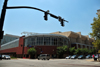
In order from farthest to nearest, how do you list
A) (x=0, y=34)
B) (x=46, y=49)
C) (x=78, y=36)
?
(x=78, y=36) → (x=46, y=49) → (x=0, y=34)

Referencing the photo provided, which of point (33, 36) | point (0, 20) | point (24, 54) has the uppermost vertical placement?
point (33, 36)

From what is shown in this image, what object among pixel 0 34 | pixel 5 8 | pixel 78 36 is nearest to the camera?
pixel 0 34

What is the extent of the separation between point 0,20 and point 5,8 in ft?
3.62

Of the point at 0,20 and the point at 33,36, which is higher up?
the point at 33,36

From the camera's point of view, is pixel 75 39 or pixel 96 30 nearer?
pixel 96 30

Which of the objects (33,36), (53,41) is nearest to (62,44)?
(53,41)

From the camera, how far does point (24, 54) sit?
2357 inches

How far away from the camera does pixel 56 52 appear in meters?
55.8

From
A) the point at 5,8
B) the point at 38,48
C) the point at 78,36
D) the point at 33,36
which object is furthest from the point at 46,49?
the point at 5,8

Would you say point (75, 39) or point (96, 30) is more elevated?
point (75, 39)

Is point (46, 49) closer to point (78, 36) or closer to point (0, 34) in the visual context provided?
point (78, 36)

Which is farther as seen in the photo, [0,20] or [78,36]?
[78,36]

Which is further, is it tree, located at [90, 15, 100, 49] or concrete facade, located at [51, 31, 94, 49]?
concrete facade, located at [51, 31, 94, 49]

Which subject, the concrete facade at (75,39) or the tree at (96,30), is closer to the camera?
the tree at (96,30)
